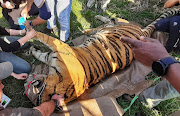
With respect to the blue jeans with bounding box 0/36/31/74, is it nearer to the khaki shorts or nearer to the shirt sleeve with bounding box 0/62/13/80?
the shirt sleeve with bounding box 0/62/13/80

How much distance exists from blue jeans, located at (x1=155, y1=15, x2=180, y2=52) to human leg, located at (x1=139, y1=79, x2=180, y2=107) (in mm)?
1395

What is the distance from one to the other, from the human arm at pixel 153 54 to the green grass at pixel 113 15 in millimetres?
1613

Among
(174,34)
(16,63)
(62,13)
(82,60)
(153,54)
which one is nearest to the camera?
(153,54)

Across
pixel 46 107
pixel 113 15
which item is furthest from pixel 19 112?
pixel 113 15

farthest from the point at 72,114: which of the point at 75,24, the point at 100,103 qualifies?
the point at 75,24

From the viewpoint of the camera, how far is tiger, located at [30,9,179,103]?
2.24 m

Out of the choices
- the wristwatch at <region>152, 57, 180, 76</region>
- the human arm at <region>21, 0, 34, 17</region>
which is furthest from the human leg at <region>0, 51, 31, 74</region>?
the wristwatch at <region>152, 57, 180, 76</region>

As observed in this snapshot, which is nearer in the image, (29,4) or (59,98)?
(59,98)

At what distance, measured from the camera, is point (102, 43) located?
2.88 meters

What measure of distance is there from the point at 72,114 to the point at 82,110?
0.17 m

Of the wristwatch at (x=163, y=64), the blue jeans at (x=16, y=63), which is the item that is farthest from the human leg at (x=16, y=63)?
the wristwatch at (x=163, y=64)

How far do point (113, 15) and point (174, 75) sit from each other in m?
3.36

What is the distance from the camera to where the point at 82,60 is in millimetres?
2525

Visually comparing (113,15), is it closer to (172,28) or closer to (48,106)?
(172,28)
